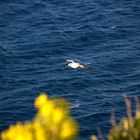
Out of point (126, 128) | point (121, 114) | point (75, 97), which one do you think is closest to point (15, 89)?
point (75, 97)

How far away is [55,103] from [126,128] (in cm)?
189

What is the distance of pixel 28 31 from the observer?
381 ft

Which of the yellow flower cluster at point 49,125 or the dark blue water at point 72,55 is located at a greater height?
the yellow flower cluster at point 49,125

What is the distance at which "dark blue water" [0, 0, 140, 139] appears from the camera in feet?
268

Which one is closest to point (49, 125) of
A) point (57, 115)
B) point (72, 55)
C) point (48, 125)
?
point (48, 125)

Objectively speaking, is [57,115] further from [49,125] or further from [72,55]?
[72,55]

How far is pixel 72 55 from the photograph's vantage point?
10256cm

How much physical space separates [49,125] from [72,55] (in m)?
94.1

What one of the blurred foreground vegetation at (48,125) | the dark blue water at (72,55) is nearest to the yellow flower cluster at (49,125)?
the blurred foreground vegetation at (48,125)

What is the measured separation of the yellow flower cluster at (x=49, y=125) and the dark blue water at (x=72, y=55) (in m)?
63.5

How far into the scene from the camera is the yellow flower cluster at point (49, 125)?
8.40m

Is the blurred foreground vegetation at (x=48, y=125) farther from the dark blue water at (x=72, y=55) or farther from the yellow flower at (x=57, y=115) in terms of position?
the dark blue water at (x=72, y=55)

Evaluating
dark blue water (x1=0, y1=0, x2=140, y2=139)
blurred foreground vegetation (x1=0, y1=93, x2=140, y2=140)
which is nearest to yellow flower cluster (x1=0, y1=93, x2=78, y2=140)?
blurred foreground vegetation (x1=0, y1=93, x2=140, y2=140)

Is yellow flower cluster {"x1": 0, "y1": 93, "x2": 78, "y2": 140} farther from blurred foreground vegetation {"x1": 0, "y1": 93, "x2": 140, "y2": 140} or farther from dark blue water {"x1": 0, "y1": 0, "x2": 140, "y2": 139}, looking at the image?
dark blue water {"x1": 0, "y1": 0, "x2": 140, "y2": 139}
